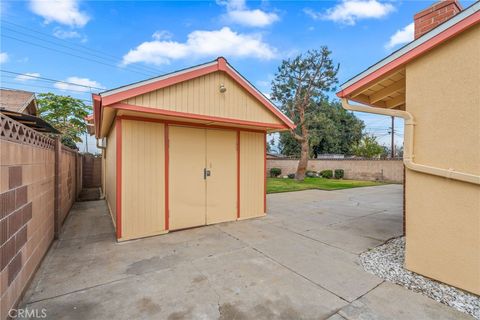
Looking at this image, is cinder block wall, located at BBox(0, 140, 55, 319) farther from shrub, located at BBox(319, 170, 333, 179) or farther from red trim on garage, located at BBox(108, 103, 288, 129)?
shrub, located at BBox(319, 170, 333, 179)

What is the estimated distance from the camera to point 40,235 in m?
3.27

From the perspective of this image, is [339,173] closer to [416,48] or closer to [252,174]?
[252,174]

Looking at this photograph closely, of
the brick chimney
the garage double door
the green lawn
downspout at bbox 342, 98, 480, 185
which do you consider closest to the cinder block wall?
the garage double door

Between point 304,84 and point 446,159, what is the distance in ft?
44.4

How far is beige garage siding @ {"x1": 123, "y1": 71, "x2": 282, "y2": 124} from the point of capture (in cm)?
429

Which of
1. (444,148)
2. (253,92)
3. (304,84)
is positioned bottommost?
(444,148)

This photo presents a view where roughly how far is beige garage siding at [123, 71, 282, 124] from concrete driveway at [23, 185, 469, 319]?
2497 millimetres

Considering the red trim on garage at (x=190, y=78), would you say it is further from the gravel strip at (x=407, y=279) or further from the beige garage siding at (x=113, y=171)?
the gravel strip at (x=407, y=279)

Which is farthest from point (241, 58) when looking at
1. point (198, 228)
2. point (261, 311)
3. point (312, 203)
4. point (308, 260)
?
point (261, 311)

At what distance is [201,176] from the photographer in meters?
5.20

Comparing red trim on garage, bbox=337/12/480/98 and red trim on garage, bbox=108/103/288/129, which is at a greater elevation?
red trim on garage, bbox=337/12/480/98

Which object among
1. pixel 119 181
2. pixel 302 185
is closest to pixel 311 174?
pixel 302 185

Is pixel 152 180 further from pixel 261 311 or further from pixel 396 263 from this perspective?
pixel 396 263

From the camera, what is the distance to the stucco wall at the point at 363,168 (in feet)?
53.8
